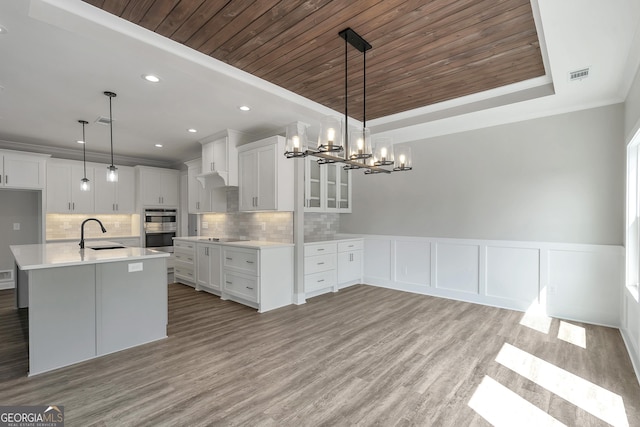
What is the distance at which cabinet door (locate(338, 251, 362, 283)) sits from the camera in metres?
5.29

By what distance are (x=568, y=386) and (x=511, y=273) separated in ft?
6.73

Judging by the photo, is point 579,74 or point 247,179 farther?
point 247,179

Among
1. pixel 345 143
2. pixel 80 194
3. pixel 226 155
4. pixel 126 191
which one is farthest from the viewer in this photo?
pixel 126 191

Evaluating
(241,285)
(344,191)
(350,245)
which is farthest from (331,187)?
(241,285)

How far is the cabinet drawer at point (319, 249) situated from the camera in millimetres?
4672

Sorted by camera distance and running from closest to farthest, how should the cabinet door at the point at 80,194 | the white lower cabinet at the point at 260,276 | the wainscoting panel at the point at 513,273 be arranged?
the wainscoting panel at the point at 513,273 → the white lower cabinet at the point at 260,276 → the cabinet door at the point at 80,194

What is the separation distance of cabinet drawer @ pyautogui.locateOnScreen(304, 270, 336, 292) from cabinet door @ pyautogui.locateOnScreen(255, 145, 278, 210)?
122 centimetres

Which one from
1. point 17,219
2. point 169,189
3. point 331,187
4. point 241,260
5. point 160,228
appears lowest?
point 241,260

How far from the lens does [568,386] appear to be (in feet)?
7.59

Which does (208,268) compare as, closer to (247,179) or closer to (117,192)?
(247,179)

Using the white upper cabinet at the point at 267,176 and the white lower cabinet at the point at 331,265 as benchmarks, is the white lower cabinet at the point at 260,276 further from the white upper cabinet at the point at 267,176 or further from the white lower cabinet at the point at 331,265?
the white upper cabinet at the point at 267,176

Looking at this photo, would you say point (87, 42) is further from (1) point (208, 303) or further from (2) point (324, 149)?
(1) point (208, 303)

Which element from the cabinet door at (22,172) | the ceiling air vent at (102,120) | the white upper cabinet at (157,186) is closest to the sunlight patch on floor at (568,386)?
the ceiling air vent at (102,120)

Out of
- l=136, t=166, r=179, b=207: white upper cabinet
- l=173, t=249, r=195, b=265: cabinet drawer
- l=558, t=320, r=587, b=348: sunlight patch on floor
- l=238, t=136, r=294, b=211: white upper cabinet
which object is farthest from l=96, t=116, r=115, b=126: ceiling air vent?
l=558, t=320, r=587, b=348: sunlight patch on floor
